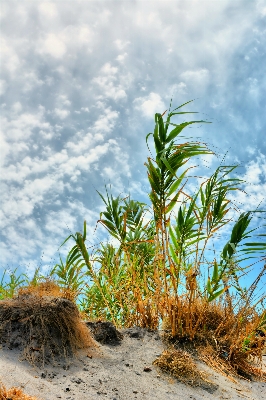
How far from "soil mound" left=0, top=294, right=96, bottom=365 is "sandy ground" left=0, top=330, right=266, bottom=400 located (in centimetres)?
10

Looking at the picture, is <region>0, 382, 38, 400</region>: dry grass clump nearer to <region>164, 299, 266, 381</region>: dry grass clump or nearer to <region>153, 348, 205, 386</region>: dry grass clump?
<region>153, 348, 205, 386</region>: dry grass clump

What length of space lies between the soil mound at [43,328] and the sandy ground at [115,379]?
10 cm

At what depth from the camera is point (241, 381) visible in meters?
3.60

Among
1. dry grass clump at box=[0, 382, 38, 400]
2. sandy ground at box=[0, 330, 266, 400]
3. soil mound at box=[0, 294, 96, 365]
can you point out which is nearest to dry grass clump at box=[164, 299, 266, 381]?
sandy ground at box=[0, 330, 266, 400]

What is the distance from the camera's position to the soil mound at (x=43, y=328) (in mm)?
3082

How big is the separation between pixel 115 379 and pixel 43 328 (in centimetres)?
78

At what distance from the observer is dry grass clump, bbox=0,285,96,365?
309 cm

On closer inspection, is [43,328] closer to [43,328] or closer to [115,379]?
[43,328]

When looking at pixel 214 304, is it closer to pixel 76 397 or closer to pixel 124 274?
pixel 124 274

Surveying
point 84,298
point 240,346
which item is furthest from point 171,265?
point 84,298

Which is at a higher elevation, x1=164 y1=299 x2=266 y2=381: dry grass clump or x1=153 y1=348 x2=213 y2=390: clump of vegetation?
x1=164 y1=299 x2=266 y2=381: dry grass clump

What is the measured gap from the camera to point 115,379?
2957 mm

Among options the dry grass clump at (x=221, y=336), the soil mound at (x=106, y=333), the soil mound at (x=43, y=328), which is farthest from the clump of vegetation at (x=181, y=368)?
the soil mound at (x=43, y=328)

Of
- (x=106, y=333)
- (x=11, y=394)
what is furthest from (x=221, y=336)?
(x=11, y=394)
